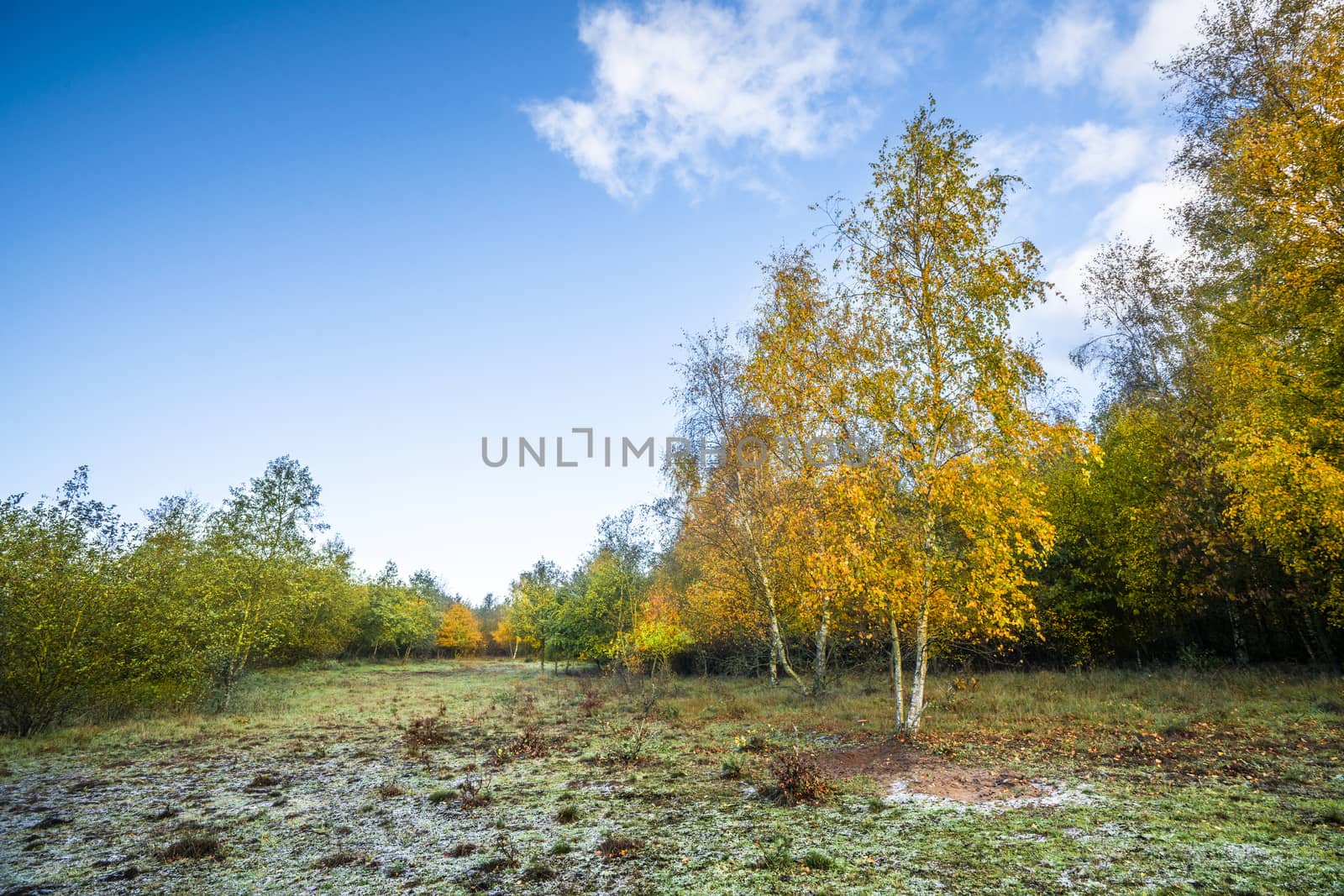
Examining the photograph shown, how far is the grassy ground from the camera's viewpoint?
5.44m

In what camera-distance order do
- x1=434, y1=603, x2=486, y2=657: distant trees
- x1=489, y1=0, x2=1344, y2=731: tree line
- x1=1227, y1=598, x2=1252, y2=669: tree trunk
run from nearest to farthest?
1. x1=489, y1=0, x2=1344, y2=731: tree line
2. x1=1227, y1=598, x2=1252, y2=669: tree trunk
3. x1=434, y1=603, x2=486, y2=657: distant trees

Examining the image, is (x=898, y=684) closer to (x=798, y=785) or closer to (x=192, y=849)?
(x=798, y=785)

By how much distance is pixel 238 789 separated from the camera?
34.3 feet

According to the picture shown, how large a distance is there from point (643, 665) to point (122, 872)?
2945 centimetres

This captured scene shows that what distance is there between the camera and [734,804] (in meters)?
8.00

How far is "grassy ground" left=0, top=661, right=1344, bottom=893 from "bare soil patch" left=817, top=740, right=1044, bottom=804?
5 cm

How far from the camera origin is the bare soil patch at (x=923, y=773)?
7.71m

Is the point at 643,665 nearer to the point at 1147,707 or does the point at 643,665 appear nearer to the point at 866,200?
the point at 1147,707

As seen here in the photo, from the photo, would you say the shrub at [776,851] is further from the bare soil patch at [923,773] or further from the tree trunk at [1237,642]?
the tree trunk at [1237,642]

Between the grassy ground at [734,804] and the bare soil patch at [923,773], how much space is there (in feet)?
0.18

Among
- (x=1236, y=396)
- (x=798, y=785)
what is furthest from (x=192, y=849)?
(x=1236, y=396)

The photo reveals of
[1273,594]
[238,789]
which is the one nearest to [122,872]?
[238,789]

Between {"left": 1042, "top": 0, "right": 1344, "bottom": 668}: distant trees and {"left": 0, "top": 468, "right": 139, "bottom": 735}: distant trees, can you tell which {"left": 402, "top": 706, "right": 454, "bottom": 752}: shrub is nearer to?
{"left": 0, "top": 468, "right": 139, "bottom": 735}: distant trees

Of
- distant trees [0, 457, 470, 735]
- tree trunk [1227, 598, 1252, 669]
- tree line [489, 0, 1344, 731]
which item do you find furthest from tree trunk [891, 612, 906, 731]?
distant trees [0, 457, 470, 735]
